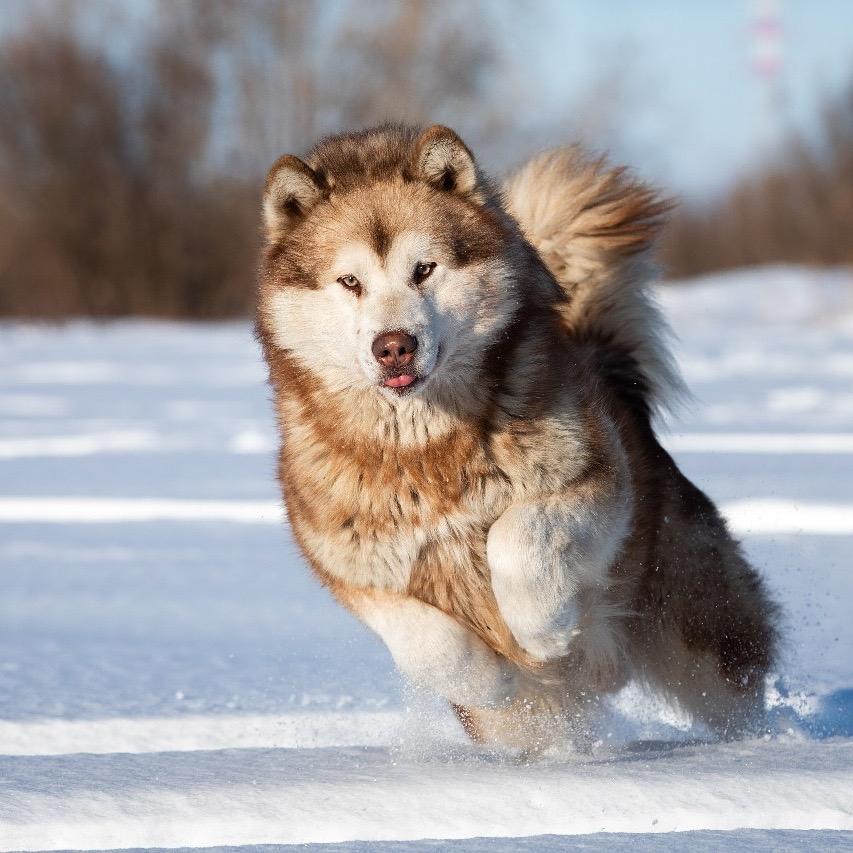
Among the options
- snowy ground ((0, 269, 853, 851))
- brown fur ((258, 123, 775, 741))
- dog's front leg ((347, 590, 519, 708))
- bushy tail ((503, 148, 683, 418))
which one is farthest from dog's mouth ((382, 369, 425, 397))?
bushy tail ((503, 148, 683, 418))

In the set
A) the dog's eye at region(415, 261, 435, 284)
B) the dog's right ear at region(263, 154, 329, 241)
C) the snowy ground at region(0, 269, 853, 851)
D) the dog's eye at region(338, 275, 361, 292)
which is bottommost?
the snowy ground at region(0, 269, 853, 851)

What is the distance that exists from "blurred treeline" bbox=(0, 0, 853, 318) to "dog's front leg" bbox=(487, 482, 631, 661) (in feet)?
63.7

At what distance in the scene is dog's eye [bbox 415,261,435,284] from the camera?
9.46 feet

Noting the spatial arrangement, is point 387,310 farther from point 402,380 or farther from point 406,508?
point 406,508

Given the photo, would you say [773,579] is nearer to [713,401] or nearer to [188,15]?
[713,401]

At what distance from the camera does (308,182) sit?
302cm

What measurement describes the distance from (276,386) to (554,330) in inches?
27.4

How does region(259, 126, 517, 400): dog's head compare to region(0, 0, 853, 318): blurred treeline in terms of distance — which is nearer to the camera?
region(259, 126, 517, 400): dog's head

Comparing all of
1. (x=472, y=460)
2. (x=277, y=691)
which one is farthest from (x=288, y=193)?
(x=277, y=691)

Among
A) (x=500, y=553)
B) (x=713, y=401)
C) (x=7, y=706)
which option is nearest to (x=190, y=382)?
(x=713, y=401)

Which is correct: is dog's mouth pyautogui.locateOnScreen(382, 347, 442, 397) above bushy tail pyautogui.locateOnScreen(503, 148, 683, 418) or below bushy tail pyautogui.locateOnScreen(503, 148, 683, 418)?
below

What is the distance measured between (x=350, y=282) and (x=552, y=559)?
781mm

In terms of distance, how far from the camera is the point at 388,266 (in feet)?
9.40

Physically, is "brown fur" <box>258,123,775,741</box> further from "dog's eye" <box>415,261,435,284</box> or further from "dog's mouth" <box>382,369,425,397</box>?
"dog's mouth" <box>382,369,425,397</box>
